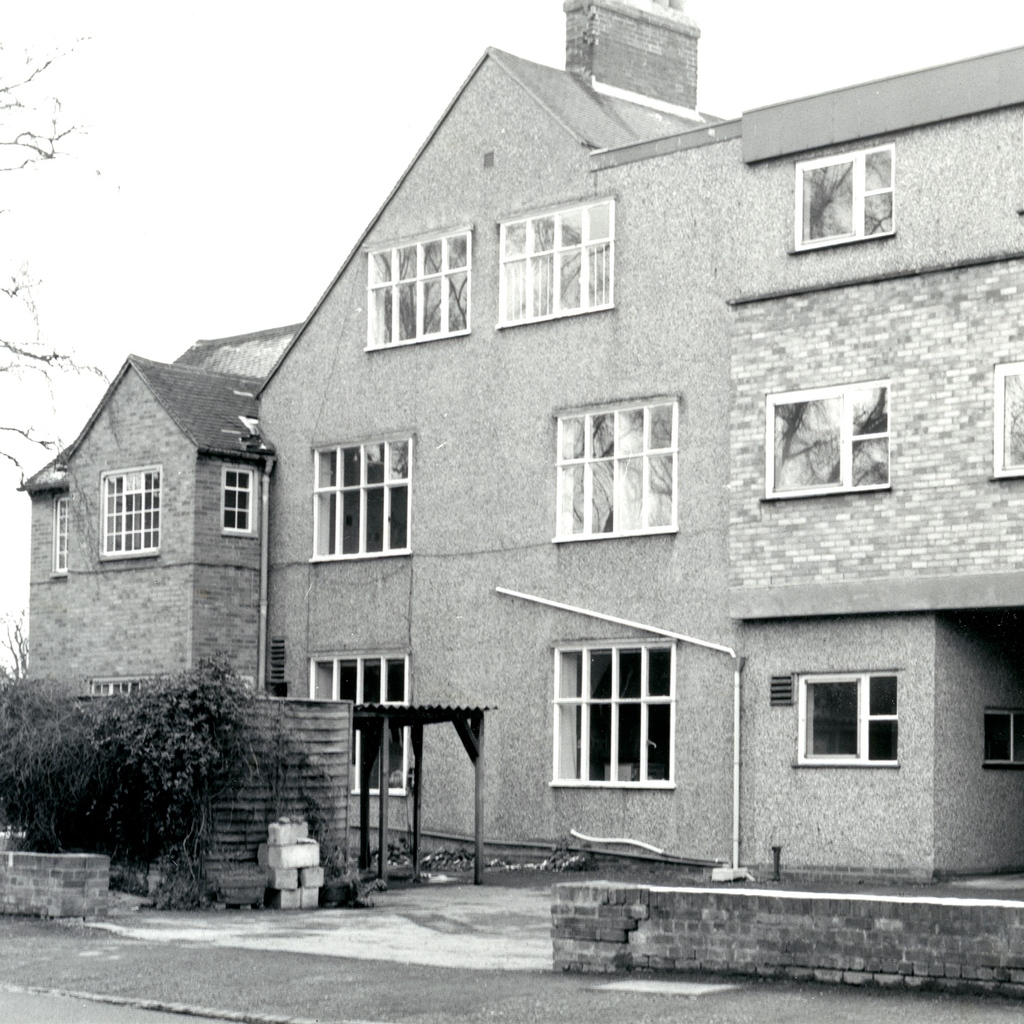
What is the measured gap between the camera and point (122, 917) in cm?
1948

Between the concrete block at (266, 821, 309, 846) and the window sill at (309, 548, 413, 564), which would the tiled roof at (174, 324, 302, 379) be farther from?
the concrete block at (266, 821, 309, 846)

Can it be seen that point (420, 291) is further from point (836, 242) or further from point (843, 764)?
point (843, 764)

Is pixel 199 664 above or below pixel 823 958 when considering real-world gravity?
above

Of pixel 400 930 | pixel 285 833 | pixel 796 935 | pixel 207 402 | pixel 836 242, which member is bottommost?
pixel 400 930

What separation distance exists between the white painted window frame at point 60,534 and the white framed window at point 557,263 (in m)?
9.73

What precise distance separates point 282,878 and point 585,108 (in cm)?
1336

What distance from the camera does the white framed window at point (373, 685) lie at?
1146 inches

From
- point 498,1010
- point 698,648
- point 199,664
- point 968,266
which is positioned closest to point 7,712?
point 199,664

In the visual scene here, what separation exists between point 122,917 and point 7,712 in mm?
3068

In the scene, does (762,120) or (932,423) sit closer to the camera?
(932,423)

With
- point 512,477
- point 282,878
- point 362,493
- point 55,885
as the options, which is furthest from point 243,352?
point 55,885

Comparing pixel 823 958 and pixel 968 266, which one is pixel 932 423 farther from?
pixel 823 958

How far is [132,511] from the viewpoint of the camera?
31.6m

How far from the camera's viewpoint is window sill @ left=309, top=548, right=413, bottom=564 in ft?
95.9
